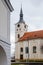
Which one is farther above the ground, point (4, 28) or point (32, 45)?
point (4, 28)

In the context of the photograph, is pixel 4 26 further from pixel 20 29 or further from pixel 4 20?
pixel 20 29

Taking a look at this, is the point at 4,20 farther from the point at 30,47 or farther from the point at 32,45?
the point at 30,47

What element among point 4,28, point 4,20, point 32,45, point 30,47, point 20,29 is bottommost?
point 30,47

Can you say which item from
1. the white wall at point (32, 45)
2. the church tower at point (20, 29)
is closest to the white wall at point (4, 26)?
the white wall at point (32, 45)

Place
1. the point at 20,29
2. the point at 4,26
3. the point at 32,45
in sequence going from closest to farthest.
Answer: the point at 4,26 → the point at 32,45 → the point at 20,29

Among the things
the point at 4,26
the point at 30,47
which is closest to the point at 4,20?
the point at 4,26

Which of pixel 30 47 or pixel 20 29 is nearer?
pixel 30 47

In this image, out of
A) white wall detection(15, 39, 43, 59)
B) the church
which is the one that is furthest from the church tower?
white wall detection(15, 39, 43, 59)

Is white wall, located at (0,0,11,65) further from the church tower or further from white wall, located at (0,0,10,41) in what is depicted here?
the church tower

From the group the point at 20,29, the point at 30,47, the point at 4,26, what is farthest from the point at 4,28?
the point at 20,29

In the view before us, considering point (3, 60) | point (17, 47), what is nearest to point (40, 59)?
point (17, 47)

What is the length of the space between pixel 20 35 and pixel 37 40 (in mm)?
8915

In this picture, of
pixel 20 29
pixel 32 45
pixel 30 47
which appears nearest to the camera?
pixel 32 45

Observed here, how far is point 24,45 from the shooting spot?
41.0 meters
